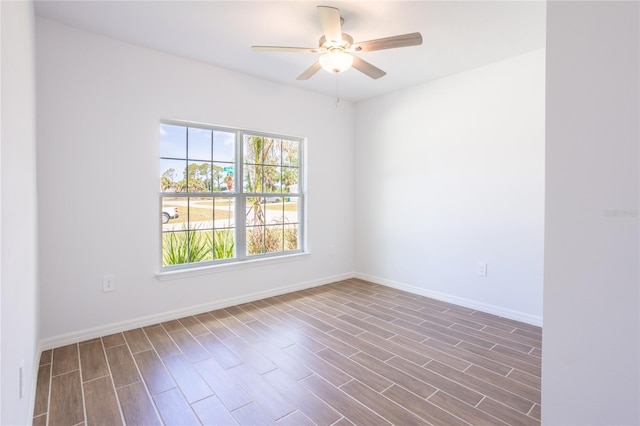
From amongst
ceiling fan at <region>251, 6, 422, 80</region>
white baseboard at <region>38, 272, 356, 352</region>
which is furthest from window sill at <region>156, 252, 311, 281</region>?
ceiling fan at <region>251, 6, 422, 80</region>

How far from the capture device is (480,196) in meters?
3.49

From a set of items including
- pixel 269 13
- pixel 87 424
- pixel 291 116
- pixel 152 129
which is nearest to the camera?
pixel 87 424

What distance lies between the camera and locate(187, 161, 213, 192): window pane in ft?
11.1

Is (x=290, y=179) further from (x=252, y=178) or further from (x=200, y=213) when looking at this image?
(x=200, y=213)

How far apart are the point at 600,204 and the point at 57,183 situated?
11.2ft

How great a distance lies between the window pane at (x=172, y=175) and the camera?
10.6 ft

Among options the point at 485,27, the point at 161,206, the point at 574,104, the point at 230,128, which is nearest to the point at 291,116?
the point at 230,128

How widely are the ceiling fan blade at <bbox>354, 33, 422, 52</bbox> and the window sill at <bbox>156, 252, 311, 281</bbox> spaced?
2.54 m

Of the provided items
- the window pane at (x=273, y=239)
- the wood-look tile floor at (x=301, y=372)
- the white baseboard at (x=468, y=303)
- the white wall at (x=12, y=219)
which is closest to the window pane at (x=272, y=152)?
the window pane at (x=273, y=239)

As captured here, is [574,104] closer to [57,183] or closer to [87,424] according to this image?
[87,424]

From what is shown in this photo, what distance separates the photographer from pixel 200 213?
3.46 metres

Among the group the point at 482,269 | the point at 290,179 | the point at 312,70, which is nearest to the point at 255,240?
the point at 290,179

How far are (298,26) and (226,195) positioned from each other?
190cm

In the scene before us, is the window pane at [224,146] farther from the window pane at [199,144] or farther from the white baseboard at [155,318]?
the white baseboard at [155,318]
